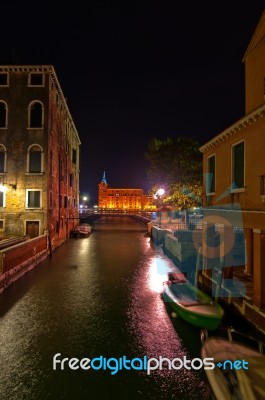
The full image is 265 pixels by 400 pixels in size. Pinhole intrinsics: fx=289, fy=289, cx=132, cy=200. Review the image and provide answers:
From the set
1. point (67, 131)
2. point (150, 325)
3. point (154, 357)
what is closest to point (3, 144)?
point (67, 131)

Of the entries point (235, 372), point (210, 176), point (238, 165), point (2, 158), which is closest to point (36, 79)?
point (2, 158)

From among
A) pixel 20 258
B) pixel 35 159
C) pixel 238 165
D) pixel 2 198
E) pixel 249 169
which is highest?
pixel 35 159

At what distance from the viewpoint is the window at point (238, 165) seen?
1186 cm

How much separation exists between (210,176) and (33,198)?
54.6 ft

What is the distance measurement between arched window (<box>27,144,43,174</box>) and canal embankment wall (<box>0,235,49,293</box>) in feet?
20.1

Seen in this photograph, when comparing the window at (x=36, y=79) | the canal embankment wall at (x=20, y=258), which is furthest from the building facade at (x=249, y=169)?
the window at (x=36, y=79)

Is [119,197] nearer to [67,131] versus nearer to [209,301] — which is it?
[67,131]

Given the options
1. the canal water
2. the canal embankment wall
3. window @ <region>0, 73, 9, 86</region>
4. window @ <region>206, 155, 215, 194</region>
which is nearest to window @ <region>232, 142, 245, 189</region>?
window @ <region>206, 155, 215, 194</region>

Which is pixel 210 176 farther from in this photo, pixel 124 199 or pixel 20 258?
pixel 124 199

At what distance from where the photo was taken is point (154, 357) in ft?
32.0

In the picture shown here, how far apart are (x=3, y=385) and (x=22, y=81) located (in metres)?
24.7

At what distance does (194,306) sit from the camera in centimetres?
1214

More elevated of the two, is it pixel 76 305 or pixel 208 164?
pixel 208 164

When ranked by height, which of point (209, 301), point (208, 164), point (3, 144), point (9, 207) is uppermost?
point (3, 144)
